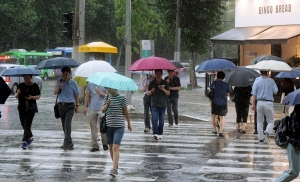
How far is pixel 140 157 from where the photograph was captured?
12.5 m

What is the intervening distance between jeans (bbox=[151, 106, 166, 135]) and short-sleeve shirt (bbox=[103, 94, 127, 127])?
423cm

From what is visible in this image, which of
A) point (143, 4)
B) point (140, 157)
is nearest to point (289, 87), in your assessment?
point (140, 157)

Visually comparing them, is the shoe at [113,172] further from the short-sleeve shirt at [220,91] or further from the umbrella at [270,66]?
the short-sleeve shirt at [220,91]

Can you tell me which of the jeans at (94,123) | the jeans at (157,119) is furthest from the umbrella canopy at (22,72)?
the jeans at (157,119)

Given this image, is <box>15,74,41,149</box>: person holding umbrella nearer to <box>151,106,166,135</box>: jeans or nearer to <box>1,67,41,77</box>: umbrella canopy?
<box>1,67,41,77</box>: umbrella canopy

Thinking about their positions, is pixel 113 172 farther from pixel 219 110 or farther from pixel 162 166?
pixel 219 110

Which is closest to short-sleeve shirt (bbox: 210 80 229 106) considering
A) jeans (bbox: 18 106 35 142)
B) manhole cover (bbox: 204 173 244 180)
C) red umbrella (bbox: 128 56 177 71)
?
red umbrella (bbox: 128 56 177 71)

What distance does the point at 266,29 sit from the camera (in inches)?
1163

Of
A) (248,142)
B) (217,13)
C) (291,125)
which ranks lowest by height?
(248,142)

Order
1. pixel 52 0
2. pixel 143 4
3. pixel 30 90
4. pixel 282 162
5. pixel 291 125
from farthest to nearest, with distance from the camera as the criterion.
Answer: pixel 52 0, pixel 143 4, pixel 30 90, pixel 282 162, pixel 291 125

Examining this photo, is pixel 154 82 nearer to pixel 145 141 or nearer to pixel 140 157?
pixel 145 141

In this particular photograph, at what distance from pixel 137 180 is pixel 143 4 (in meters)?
29.6

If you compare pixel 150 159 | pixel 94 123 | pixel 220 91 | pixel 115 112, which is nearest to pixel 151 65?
pixel 220 91

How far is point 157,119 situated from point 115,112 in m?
4.36
